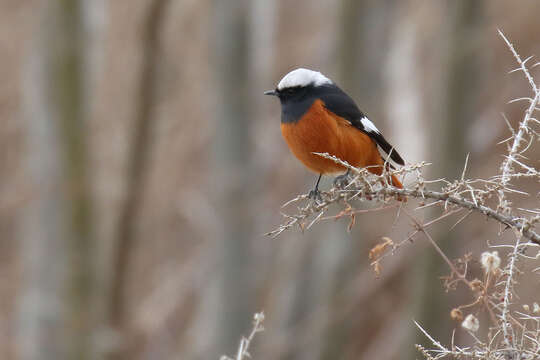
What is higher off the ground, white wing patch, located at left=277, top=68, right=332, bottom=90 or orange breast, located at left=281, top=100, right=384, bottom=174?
white wing patch, located at left=277, top=68, right=332, bottom=90

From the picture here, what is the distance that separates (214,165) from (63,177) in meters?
1.66

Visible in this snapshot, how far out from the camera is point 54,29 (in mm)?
6871

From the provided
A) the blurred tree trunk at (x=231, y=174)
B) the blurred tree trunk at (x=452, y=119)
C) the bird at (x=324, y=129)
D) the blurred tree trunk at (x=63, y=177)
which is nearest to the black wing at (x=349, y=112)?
the bird at (x=324, y=129)

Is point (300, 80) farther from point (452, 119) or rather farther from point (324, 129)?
point (452, 119)

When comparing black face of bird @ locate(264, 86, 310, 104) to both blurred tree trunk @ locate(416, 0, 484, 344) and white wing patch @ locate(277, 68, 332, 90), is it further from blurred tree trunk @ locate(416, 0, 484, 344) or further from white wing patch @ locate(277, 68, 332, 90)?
blurred tree trunk @ locate(416, 0, 484, 344)

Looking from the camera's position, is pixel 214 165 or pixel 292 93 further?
pixel 214 165

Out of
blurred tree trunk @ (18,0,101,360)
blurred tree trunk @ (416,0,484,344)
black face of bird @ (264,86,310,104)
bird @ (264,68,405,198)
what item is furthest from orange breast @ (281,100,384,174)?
blurred tree trunk @ (18,0,101,360)

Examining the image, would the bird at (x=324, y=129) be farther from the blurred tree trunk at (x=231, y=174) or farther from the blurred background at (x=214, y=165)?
the blurred tree trunk at (x=231, y=174)

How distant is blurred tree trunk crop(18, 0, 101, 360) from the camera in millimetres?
6840

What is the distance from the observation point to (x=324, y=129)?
4.36 m

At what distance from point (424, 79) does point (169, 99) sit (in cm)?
323

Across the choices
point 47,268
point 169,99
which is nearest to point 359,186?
point 47,268

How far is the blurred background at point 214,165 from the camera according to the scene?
686 centimetres

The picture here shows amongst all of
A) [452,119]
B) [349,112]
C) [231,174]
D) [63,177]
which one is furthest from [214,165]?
[349,112]
